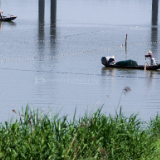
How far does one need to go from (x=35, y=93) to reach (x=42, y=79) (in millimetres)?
7552

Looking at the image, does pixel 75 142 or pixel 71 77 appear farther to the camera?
pixel 71 77

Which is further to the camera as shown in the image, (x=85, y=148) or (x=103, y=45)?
(x=103, y=45)

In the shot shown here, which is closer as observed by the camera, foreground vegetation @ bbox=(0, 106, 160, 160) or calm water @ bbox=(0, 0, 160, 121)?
foreground vegetation @ bbox=(0, 106, 160, 160)

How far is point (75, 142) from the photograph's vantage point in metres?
9.27

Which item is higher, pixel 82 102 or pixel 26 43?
pixel 26 43

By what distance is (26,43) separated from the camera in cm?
7000

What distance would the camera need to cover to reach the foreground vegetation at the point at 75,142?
Answer: 9.32 m

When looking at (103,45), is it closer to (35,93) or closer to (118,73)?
(118,73)

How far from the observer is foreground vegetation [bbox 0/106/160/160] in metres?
9.32

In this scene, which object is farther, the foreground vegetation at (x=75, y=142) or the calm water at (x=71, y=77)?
the calm water at (x=71, y=77)

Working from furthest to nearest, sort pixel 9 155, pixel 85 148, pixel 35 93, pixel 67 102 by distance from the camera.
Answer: pixel 35 93, pixel 67 102, pixel 85 148, pixel 9 155

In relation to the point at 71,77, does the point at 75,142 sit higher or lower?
lower

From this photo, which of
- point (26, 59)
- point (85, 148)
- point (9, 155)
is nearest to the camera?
point (9, 155)

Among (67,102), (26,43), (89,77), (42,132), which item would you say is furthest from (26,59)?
(42,132)
